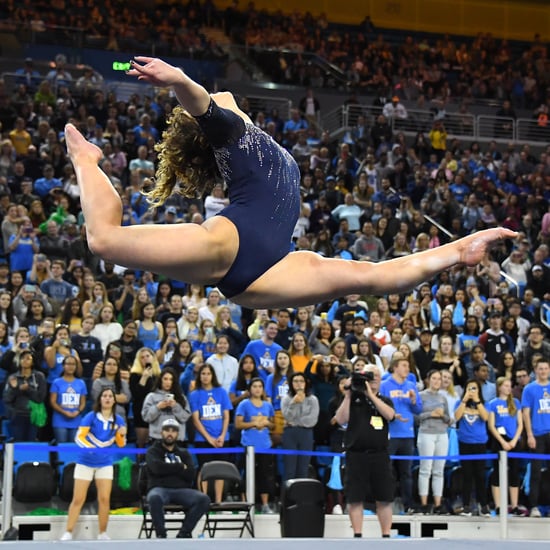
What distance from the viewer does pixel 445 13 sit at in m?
30.0

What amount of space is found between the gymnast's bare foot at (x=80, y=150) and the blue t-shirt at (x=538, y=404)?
752cm

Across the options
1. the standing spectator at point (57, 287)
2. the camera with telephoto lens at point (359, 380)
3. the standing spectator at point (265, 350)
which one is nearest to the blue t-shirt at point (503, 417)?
the camera with telephoto lens at point (359, 380)

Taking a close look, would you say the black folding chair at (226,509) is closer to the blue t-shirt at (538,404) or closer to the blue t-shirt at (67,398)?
the blue t-shirt at (67,398)

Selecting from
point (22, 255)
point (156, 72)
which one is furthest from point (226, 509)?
point (156, 72)

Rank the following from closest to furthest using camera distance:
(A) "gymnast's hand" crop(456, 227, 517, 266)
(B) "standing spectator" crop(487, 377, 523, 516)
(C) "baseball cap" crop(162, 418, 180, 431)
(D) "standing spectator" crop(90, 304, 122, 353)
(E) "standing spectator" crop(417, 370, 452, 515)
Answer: (A) "gymnast's hand" crop(456, 227, 517, 266) → (C) "baseball cap" crop(162, 418, 180, 431) → (E) "standing spectator" crop(417, 370, 452, 515) → (B) "standing spectator" crop(487, 377, 523, 516) → (D) "standing spectator" crop(90, 304, 122, 353)

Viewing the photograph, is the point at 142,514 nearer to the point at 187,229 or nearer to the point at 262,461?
the point at 262,461

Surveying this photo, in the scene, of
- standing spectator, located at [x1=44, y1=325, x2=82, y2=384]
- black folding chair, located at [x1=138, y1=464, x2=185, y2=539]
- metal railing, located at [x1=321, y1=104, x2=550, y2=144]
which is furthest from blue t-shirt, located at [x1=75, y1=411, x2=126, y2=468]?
metal railing, located at [x1=321, y1=104, x2=550, y2=144]

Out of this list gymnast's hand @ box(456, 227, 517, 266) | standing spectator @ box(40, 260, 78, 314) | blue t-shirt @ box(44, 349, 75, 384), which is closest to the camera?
gymnast's hand @ box(456, 227, 517, 266)

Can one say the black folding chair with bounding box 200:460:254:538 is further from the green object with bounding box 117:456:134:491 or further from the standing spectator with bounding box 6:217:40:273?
the standing spectator with bounding box 6:217:40:273

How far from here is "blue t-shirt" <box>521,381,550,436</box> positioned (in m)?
11.3

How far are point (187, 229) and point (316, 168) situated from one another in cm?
1262

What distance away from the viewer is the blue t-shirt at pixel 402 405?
35.8 ft

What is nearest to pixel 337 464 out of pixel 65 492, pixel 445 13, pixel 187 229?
pixel 65 492

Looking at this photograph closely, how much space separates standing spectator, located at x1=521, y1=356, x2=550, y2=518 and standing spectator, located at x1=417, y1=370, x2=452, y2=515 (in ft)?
3.16
